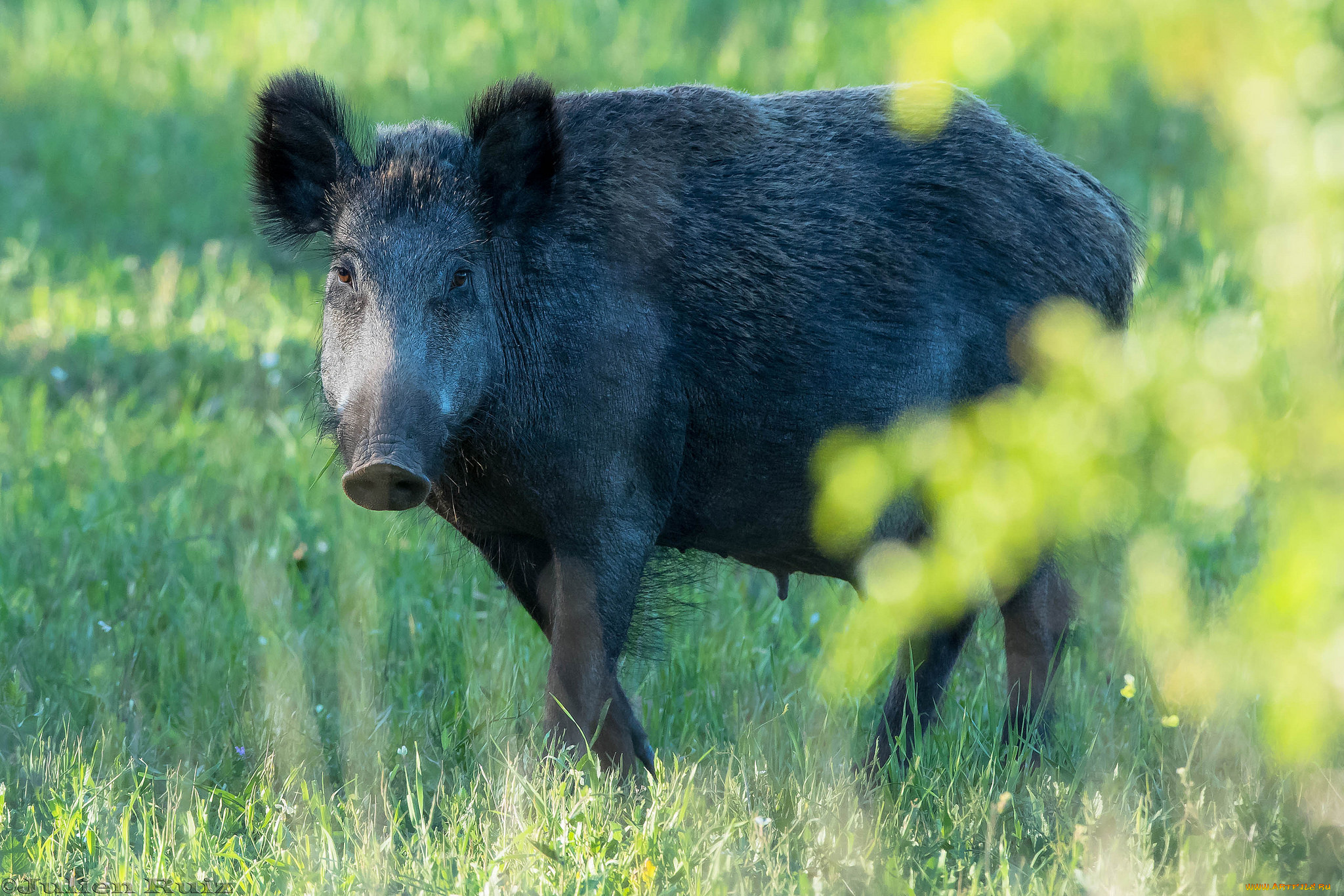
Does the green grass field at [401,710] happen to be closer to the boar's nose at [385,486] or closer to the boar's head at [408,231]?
the boar's head at [408,231]

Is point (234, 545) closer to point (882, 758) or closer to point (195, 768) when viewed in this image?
point (195, 768)

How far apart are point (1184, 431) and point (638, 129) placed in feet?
7.88

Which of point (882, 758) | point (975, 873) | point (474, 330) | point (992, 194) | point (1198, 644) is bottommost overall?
point (882, 758)

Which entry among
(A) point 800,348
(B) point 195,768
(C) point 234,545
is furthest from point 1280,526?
(C) point 234,545

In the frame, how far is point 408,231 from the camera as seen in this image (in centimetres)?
336

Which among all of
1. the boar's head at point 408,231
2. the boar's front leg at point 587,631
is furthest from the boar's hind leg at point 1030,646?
the boar's head at point 408,231

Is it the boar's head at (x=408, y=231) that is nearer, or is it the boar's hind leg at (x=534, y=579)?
the boar's head at (x=408, y=231)

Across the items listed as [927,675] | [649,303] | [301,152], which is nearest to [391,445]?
[649,303]

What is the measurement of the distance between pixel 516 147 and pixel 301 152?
1.97ft

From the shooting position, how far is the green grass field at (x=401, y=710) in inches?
118

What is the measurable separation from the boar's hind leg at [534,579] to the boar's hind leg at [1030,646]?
1.10 meters

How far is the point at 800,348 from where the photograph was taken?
12.1 ft

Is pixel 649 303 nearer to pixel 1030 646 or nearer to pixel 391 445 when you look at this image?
pixel 391 445

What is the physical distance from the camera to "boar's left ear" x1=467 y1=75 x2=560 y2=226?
3.40 m
